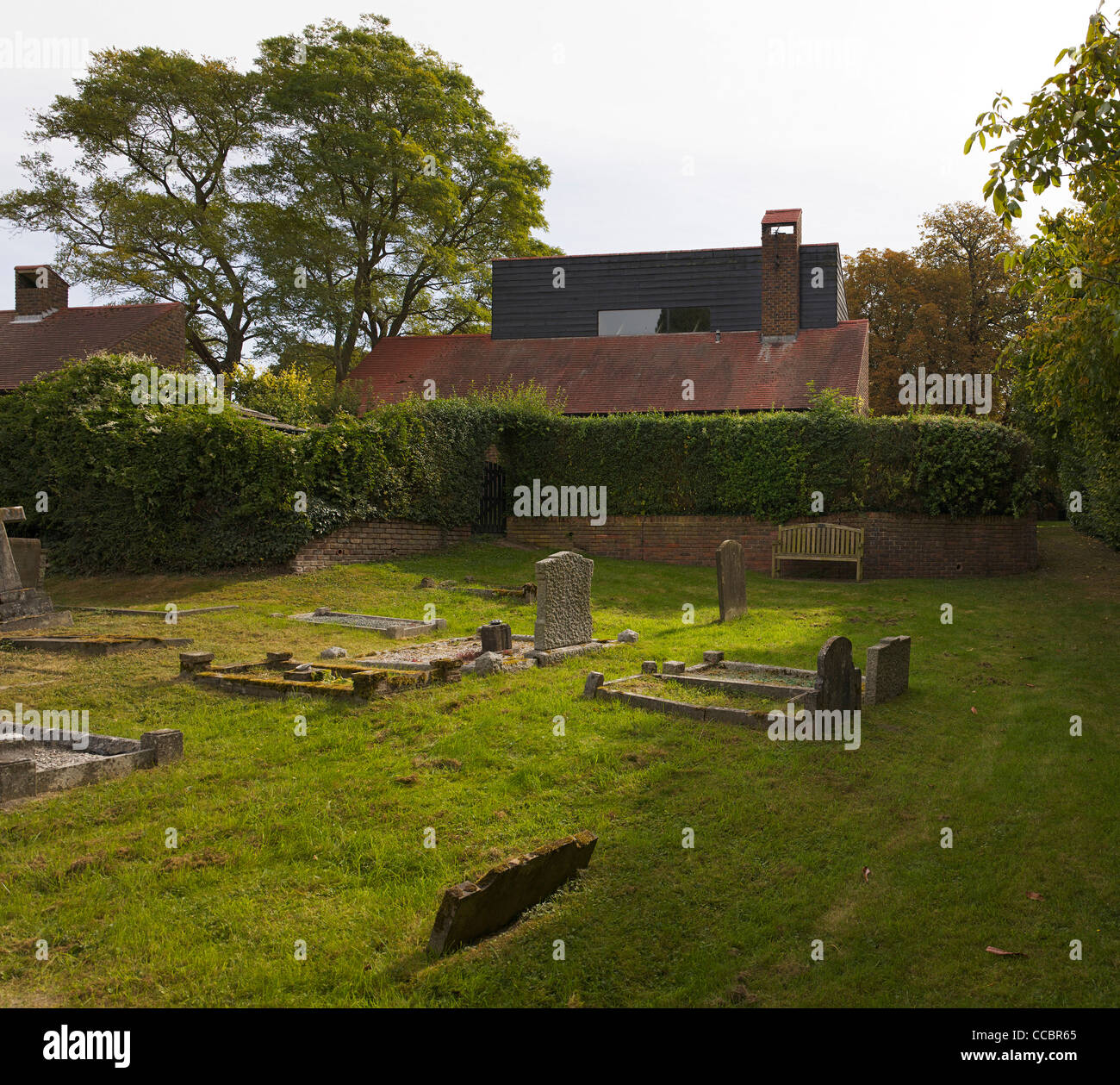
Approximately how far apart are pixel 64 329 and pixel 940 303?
104 ft

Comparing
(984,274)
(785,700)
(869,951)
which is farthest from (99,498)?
(984,274)

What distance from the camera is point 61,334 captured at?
2734 cm

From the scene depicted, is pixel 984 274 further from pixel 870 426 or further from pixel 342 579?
pixel 342 579

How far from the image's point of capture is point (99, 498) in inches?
717

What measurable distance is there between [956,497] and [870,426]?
246 centimetres

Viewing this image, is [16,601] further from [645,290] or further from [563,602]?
[645,290]

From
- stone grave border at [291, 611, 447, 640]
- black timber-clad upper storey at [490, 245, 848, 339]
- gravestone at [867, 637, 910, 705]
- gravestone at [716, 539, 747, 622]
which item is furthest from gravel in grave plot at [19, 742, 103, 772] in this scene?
black timber-clad upper storey at [490, 245, 848, 339]

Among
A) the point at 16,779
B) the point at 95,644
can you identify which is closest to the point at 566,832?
the point at 16,779

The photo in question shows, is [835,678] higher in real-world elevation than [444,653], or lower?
higher

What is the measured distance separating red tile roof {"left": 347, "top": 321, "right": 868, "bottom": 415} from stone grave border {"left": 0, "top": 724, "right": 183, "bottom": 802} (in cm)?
1875

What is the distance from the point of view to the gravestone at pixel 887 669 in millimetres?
8977

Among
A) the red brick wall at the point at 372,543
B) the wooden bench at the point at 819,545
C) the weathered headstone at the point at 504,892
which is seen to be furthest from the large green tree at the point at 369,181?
the weathered headstone at the point at 504,892

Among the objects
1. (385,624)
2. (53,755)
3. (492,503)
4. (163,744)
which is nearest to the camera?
(163,744)

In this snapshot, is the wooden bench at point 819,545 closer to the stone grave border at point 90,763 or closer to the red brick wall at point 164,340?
the stone grave border at point 90,763
